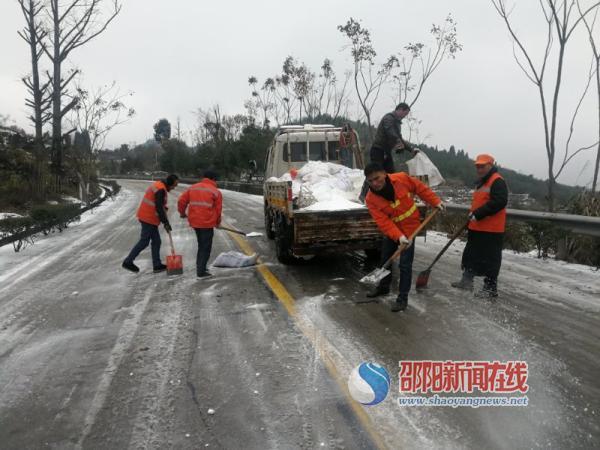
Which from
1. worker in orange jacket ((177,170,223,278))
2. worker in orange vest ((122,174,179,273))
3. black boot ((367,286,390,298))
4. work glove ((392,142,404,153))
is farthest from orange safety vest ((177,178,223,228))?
work glove ((392,142,404,153))

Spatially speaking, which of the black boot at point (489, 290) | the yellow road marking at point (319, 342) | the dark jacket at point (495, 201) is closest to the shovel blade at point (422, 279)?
the black boot at point (489, 290)

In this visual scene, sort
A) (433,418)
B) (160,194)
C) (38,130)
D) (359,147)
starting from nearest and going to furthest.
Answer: (433,418)
(160,194)
(359,147)
(38,130)

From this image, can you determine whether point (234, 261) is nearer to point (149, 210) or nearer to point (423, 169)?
point (149, 210)

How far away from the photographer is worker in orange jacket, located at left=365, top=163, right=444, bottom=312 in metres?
5.00

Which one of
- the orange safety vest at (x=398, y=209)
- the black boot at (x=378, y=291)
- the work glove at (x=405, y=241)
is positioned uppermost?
the orange safety vest at (x=398, y=209)

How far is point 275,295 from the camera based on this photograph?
568 centimetres

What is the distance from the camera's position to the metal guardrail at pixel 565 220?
6635 millimetres

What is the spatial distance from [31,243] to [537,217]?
10217 mm

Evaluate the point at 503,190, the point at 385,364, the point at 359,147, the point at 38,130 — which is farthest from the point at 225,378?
the point at 38,130

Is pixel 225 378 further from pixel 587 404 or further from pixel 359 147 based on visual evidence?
pixel 359 147

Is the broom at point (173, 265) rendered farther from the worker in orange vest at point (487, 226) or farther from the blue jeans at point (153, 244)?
the worker in orange vest at point (487, 226)

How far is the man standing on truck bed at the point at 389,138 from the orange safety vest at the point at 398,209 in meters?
1.81

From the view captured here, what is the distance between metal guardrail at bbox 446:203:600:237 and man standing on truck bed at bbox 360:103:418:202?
246 cm

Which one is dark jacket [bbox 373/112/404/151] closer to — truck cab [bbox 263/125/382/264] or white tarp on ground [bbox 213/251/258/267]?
truck cab [bbox 263/125/382/264]
